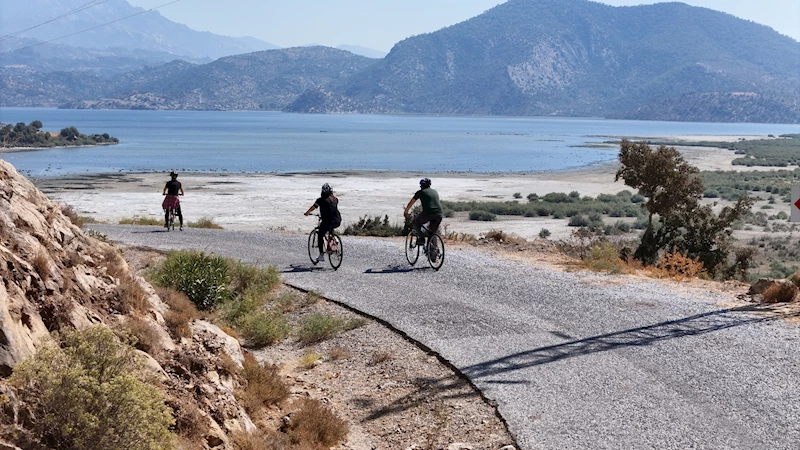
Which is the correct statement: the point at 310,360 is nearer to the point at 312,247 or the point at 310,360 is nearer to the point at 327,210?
the point at 327,210

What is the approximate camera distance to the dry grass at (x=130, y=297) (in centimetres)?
751

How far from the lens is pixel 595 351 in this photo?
986 cm

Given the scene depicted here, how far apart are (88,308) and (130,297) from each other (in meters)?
0.67

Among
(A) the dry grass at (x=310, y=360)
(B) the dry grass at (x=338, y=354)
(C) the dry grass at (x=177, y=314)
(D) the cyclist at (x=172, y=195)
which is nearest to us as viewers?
(C) the dry grass at (x=177, y=314)

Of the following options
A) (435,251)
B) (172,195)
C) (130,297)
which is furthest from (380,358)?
(172,195)

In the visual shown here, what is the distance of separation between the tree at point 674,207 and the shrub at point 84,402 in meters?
18.0

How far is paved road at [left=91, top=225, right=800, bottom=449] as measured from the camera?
7.39 metres

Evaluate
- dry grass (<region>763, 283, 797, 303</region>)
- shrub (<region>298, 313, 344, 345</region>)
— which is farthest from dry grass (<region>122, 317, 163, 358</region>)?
dry grass (<region>763, 283, 797, 303</region>)

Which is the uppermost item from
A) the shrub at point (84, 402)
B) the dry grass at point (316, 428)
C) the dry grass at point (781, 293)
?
the shrub at point (84, 402)

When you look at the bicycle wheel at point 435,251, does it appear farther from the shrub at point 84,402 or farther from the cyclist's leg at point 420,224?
the shrub at point 84,402

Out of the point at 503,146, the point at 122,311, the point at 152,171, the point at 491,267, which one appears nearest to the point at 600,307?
the point at 491,267

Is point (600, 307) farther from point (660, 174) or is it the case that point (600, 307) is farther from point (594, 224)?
point (594, 224)

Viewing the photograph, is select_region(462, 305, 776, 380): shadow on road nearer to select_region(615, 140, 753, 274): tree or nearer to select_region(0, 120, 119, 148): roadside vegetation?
select_region(615, 140, 753, 274): tree

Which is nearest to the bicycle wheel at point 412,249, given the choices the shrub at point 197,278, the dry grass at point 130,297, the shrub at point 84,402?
the shrub at point 197,278
